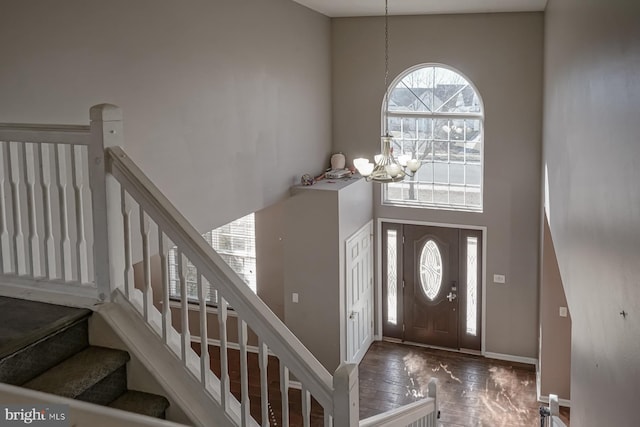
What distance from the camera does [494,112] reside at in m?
8.45

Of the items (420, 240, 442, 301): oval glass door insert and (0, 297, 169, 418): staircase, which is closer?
(0, 297, 169, 418): staircase

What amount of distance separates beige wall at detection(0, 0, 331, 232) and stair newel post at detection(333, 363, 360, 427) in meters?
2.84

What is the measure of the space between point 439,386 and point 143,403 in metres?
6.00

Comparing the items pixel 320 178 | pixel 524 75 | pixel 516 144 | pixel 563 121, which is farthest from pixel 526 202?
pixel 563 121

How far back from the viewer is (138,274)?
8617 mm

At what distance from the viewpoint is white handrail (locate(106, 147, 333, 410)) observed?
2.42 metres

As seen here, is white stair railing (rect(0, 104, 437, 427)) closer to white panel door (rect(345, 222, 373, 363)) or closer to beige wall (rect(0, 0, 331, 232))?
beige wall (rect(0, 0, 331, 232))

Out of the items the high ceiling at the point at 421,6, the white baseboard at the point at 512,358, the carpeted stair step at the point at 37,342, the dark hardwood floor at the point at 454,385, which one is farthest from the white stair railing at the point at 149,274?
the white baseboard at the point at 512,358

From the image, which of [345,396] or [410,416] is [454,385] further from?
[345,396]

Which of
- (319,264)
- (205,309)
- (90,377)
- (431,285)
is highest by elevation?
(205,309)

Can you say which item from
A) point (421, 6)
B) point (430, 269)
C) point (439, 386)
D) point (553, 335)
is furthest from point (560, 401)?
point (421, 6)

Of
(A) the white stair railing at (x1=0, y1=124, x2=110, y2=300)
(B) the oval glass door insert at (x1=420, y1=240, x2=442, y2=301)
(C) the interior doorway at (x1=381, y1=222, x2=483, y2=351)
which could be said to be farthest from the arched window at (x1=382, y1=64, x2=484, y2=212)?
(A) the white stair railing at (x1=0, y1=124, x2=110, y2=300)

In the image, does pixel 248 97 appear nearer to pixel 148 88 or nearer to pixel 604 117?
pixel 148 88

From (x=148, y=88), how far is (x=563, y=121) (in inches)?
125
